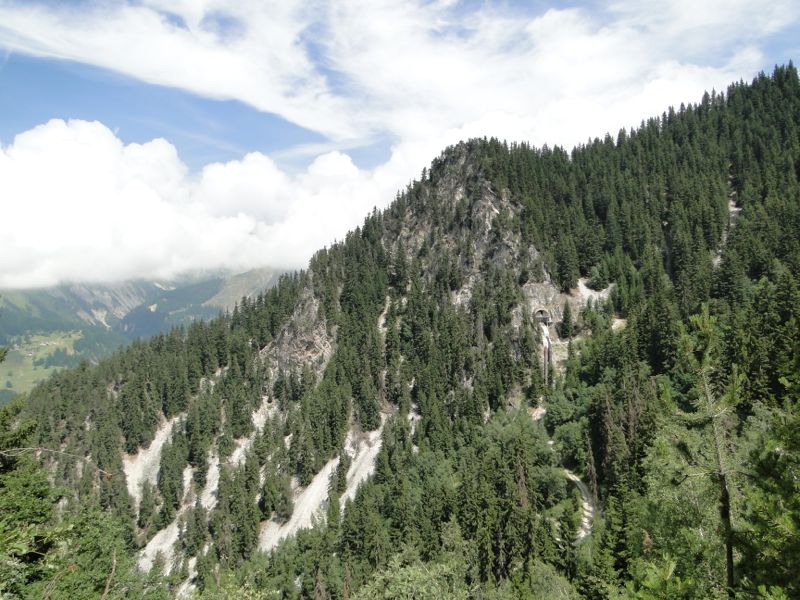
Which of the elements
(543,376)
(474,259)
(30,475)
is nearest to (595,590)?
(30,475)

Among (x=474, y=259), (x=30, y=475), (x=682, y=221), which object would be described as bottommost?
(x=30, y=475)

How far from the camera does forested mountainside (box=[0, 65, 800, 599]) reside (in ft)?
70.4

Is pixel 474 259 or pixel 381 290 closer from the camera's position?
pixel 474 259

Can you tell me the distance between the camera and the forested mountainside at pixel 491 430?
2147cm

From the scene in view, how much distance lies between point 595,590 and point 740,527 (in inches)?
1511

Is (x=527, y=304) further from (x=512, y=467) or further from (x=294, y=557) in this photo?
(x=294, y=557)

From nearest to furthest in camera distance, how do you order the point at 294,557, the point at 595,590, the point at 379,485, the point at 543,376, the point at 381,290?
the point at 595,590 < the point at 294,557 < the point at 379,485 < the point at 543,376 < the point at 381,290

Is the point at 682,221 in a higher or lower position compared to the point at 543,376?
higher

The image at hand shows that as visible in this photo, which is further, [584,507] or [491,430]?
[491,430]

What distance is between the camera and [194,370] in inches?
7726

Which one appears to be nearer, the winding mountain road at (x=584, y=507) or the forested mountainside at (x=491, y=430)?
the forested mountainside at (x=491, y=430)

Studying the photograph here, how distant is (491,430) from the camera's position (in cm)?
11675

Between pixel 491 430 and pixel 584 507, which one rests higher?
pixel 491 430

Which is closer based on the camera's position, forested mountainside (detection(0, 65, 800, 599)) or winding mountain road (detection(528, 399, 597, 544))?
forested mountainside (detection(0, 65, 800, 599))
